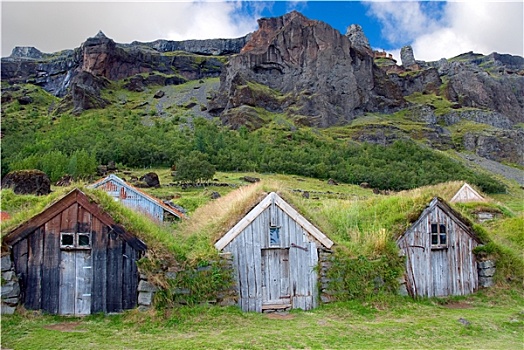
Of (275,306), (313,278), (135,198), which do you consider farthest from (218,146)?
(275,306)

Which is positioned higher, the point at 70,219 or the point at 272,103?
the point at 272,103

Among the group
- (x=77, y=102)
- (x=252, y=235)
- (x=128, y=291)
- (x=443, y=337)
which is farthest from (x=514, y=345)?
(x=77, y=102)

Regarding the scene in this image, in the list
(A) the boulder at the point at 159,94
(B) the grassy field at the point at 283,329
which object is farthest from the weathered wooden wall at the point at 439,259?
(A) the boulder at the point at 159,94

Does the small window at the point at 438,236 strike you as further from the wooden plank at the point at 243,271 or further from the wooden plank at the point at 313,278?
the wooden plank at the point at 243,271

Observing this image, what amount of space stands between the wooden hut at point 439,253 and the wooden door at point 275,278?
4.46m

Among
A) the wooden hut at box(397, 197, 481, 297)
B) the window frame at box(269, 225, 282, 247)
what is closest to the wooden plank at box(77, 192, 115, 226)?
the window frame at box(269, 225, 282, 247)

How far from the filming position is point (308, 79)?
486 feet

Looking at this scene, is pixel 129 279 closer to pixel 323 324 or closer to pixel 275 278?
pixel 275 278

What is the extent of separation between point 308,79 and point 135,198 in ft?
416

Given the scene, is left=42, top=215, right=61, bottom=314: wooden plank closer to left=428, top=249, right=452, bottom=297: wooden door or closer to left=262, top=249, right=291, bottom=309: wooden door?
left=262, top=249, right=291, bottom=309: wooden door

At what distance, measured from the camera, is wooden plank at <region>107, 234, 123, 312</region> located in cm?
1401

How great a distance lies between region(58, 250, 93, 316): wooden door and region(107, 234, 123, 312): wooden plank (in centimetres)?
60

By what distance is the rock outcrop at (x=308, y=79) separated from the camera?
138 meters

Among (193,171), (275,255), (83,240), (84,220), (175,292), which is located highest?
(193,171)
